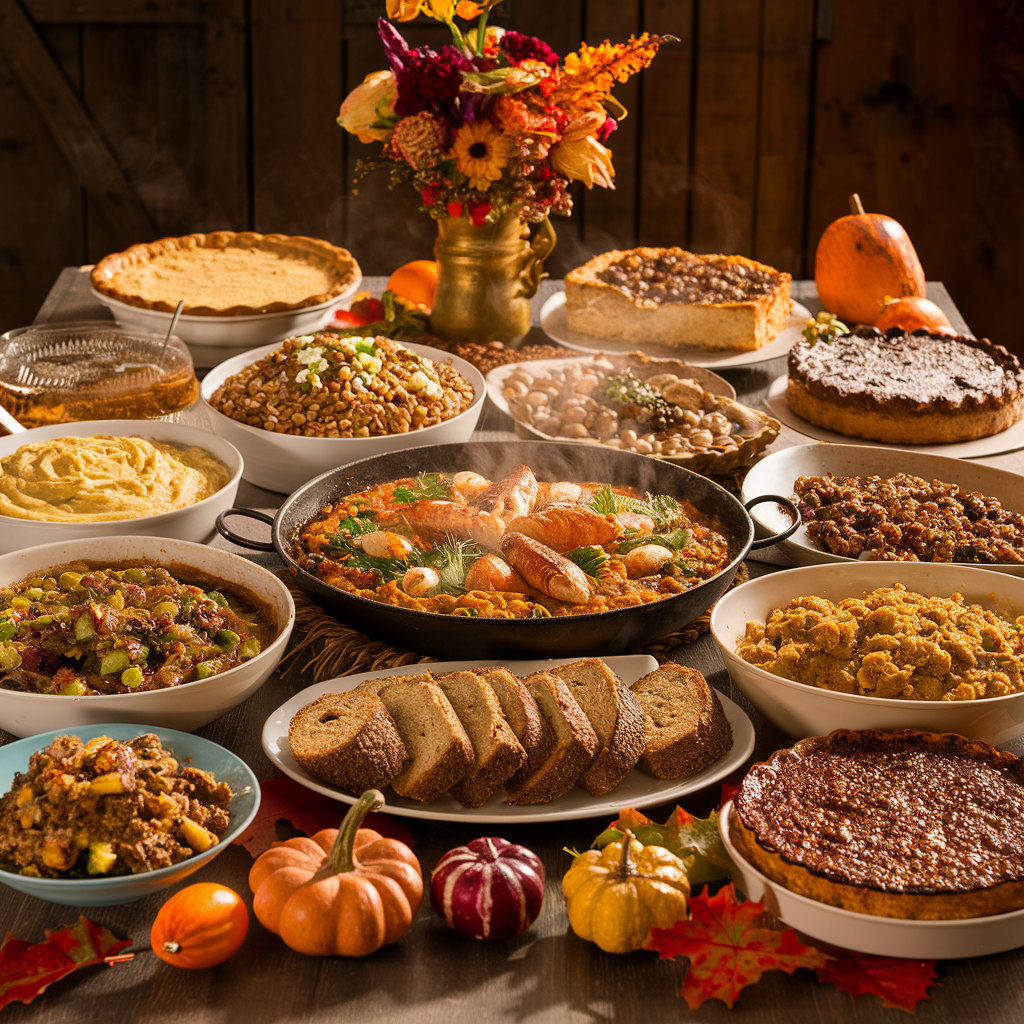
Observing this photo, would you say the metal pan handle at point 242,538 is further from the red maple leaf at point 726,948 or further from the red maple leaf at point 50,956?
the red maple leaf at point 726,948

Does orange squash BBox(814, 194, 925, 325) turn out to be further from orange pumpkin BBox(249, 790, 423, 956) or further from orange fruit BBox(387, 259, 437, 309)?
orange pumpkin BBox(249, 790, 423, 956)

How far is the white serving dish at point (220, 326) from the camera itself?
378cm

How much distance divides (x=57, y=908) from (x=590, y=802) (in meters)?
0.83

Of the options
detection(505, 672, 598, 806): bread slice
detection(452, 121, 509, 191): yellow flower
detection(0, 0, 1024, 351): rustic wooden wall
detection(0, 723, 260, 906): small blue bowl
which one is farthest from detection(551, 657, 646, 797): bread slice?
detection(0, 0, 1024, 351): rustic wooden wall

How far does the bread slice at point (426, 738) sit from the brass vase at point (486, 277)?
2.19m

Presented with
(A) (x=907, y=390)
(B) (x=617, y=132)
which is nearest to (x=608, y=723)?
(A) (x=907, y=390)

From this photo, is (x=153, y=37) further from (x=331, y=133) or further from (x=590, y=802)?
(x=590, y=802)

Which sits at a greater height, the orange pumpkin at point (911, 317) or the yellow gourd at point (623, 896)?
the orange pumpkin at point (911, 317)

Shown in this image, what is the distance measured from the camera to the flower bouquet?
335 centimetres

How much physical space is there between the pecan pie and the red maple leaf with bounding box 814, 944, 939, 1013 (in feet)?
9.67

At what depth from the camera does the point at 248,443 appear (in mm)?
2980

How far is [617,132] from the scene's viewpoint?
6734mm

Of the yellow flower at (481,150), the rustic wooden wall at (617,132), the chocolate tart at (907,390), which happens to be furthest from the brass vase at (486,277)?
the rustic wooden wall at (617,132)

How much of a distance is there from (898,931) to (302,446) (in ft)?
6.36
